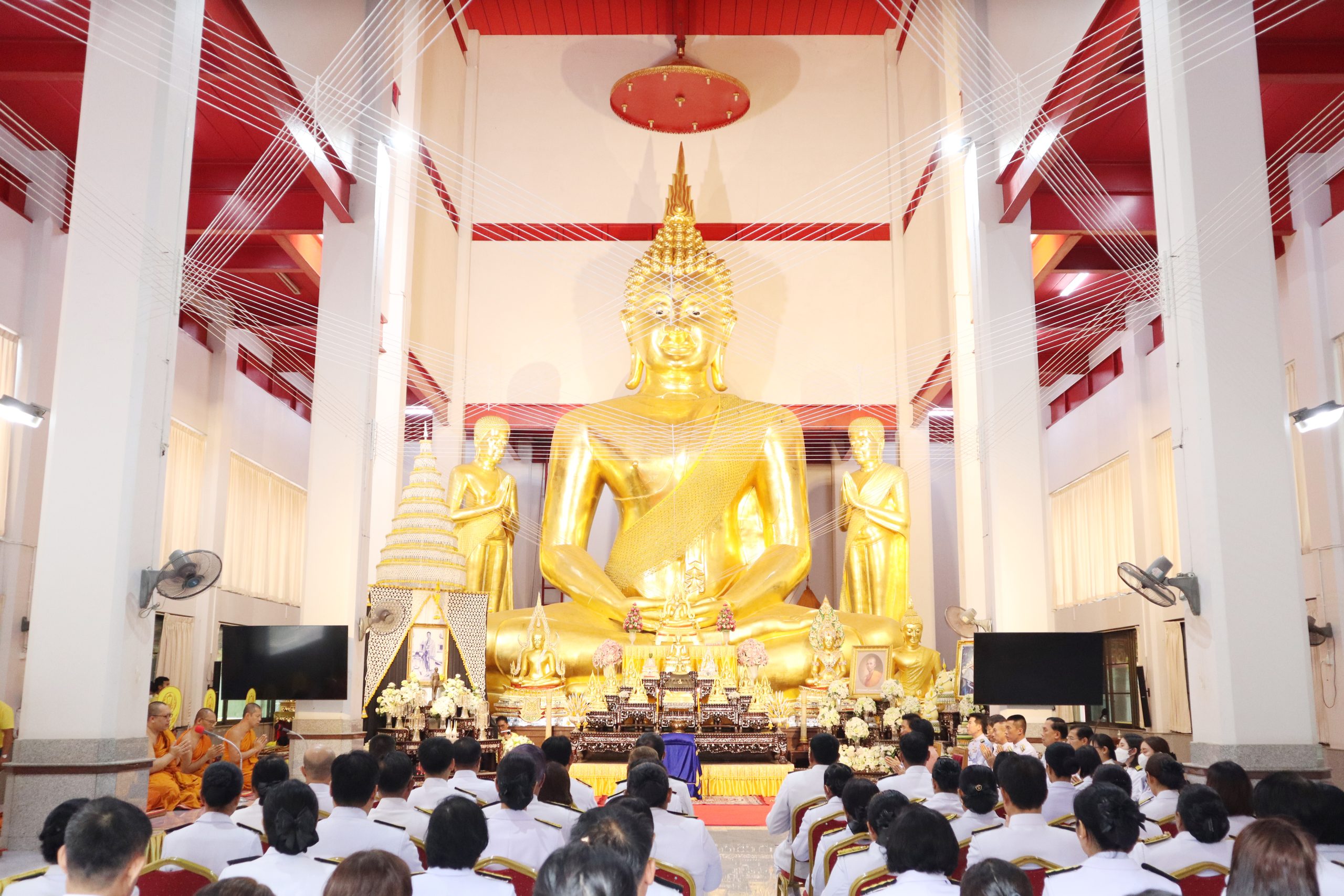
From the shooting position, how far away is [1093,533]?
48.1ft

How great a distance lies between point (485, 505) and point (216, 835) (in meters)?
8.34

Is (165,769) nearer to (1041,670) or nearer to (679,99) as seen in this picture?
(1041,670)

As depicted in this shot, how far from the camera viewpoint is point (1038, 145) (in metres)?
8.56

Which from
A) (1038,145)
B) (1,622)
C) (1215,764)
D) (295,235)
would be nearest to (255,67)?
(295,235)

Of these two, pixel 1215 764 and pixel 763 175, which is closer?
pixel 1215 764

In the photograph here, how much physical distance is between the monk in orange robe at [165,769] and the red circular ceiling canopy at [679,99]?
8009mm

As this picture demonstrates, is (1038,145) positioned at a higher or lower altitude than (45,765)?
higher

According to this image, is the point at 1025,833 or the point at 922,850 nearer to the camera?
the point at 922,850

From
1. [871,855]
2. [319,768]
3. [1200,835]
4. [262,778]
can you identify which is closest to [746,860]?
[319,768]

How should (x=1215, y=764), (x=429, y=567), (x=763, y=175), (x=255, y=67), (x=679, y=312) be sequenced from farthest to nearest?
(x=763, y=175)
(x=679, y=312)
(x=429, y=567)
(x=255, y=67)
(x=1215, y=764)

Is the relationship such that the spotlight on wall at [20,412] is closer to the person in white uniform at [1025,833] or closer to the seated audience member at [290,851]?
the seated audience member at [290,851]

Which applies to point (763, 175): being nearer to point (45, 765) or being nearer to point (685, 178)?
point (685, 178)

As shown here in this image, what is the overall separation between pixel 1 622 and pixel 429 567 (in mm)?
3164

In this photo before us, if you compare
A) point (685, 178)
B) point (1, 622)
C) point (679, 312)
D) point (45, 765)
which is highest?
point (685, 178)
